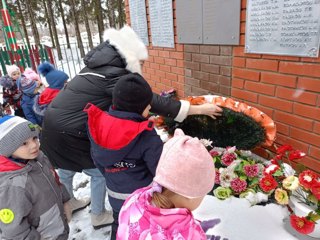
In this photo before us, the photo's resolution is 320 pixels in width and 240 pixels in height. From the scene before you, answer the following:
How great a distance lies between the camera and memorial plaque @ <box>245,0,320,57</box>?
65.7 inches

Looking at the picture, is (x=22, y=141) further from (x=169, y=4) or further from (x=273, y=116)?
(x=169, y=4)

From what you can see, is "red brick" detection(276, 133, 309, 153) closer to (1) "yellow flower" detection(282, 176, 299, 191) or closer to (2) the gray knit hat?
(1) "yellow flower" detection(282, 176, 299, 191)

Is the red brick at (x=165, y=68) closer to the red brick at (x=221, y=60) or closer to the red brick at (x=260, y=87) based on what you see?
the red brick at (x=221, y=60)

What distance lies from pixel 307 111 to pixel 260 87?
44 cm

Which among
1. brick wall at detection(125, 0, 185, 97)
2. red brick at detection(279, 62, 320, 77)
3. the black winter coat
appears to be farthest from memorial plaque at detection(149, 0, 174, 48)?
red brick at detection(279, 62, 320, 77)

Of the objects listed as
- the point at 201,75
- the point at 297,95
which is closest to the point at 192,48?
the point at 201,75

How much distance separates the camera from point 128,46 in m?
1.97

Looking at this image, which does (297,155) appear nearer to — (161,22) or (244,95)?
(244,95)

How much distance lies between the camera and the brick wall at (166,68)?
10.7 feet

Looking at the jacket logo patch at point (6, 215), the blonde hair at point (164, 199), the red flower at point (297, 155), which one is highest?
the blonde hair at point (164, 199)

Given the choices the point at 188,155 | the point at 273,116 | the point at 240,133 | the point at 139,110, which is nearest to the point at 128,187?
the point at 139,110

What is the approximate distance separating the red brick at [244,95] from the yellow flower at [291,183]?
82 cm

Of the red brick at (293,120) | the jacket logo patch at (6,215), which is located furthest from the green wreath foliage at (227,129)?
the jacket logo patch at (6,215)

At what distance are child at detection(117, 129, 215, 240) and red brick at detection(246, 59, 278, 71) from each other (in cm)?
130
